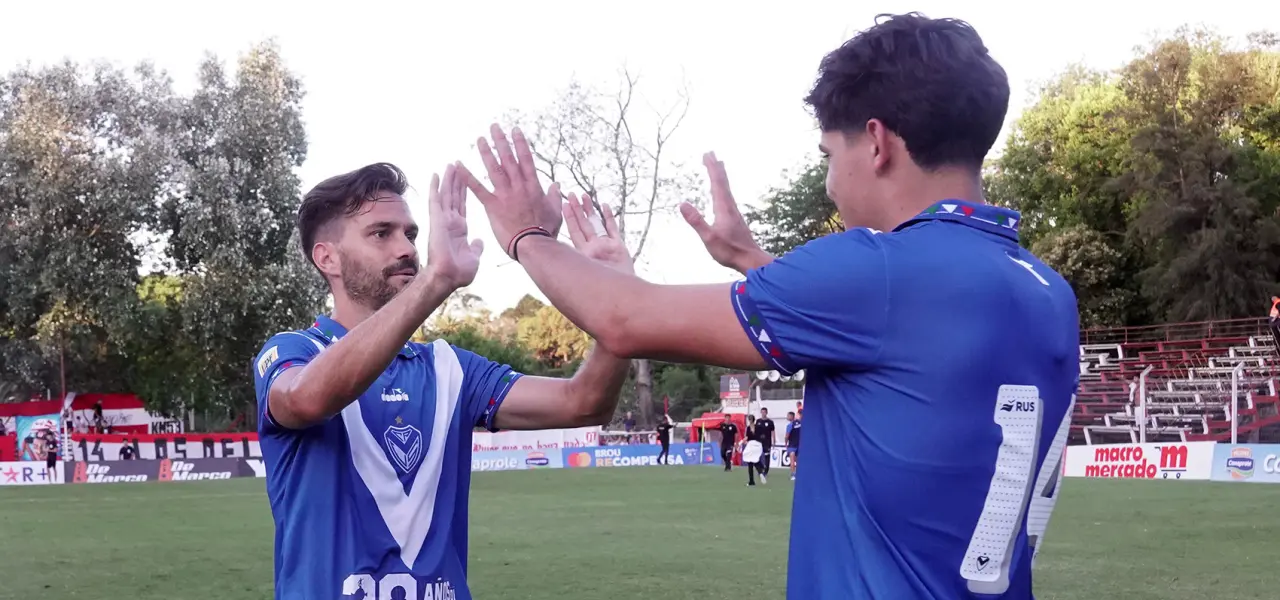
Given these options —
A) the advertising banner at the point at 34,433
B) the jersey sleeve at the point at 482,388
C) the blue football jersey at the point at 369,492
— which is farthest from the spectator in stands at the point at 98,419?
the blue football jersey at the point at 369,492

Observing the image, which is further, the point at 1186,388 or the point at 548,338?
the point at 548,338

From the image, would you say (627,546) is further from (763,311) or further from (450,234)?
(763,311)

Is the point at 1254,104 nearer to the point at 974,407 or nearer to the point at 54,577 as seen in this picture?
the point at 54,577

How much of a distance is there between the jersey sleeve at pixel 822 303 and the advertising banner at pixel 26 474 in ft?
126

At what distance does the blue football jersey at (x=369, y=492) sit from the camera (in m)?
3.71

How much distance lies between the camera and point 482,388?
14.1ft

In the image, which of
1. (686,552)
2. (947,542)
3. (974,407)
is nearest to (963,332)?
(974,407)

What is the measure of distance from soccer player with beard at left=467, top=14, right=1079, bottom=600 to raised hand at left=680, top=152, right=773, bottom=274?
28.5 inches

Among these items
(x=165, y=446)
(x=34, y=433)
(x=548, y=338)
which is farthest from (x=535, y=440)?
(x=548, y=338)

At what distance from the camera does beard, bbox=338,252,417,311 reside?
4.20 m

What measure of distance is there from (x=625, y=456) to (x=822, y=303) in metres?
44.0

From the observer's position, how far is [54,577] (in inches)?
529

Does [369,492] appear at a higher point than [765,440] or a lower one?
higher

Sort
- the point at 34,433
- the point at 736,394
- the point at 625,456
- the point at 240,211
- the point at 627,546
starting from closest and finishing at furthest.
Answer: the point at 627,546, the point at 240,211, the point at 34,433, the point at 625,456, the point at 736,394
